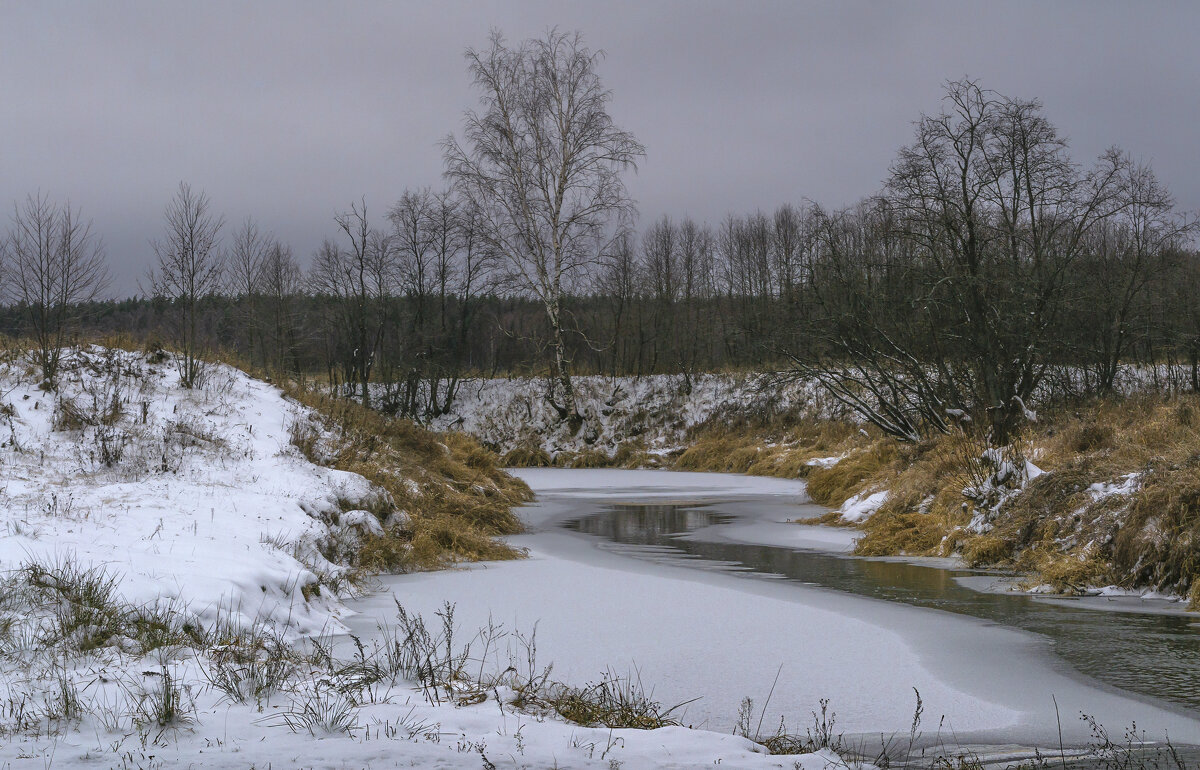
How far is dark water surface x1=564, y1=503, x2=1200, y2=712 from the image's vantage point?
16.3ft

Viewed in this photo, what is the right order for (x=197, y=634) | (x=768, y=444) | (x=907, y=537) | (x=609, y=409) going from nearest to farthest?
(x=197, y=634) < (x=907, y=537) < (x=768, y=444) < (x=609, y=409)

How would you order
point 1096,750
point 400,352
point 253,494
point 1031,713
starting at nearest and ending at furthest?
1. point 1096,750
2. point 1031,713
3. point 253,494
4. point 400,352

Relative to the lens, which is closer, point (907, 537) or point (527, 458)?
point (907, 537)

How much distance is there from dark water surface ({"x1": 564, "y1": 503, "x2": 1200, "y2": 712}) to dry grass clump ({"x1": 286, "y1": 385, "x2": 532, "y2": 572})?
1827mm

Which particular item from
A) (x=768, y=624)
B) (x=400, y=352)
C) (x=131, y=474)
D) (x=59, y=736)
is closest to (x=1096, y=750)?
(x=768, y=624)

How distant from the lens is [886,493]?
13148 mm

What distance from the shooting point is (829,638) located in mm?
5891

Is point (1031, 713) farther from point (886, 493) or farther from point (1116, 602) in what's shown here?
point (886, 493)

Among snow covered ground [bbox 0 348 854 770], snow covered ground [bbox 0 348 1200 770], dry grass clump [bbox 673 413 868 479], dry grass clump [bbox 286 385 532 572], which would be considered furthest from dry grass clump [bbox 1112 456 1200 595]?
dry grass clump [bbox 673 413 868 479]

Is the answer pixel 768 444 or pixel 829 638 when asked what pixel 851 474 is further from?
pixel 768 444

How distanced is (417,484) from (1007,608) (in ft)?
26.1

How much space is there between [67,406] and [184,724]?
834cm

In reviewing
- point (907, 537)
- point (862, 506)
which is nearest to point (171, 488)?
point (907, 537)

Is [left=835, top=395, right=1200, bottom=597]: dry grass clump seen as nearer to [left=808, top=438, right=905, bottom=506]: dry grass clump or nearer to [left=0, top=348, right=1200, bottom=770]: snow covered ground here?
[left=808, top=438, right=905, bottom=506]: dry grass clump
